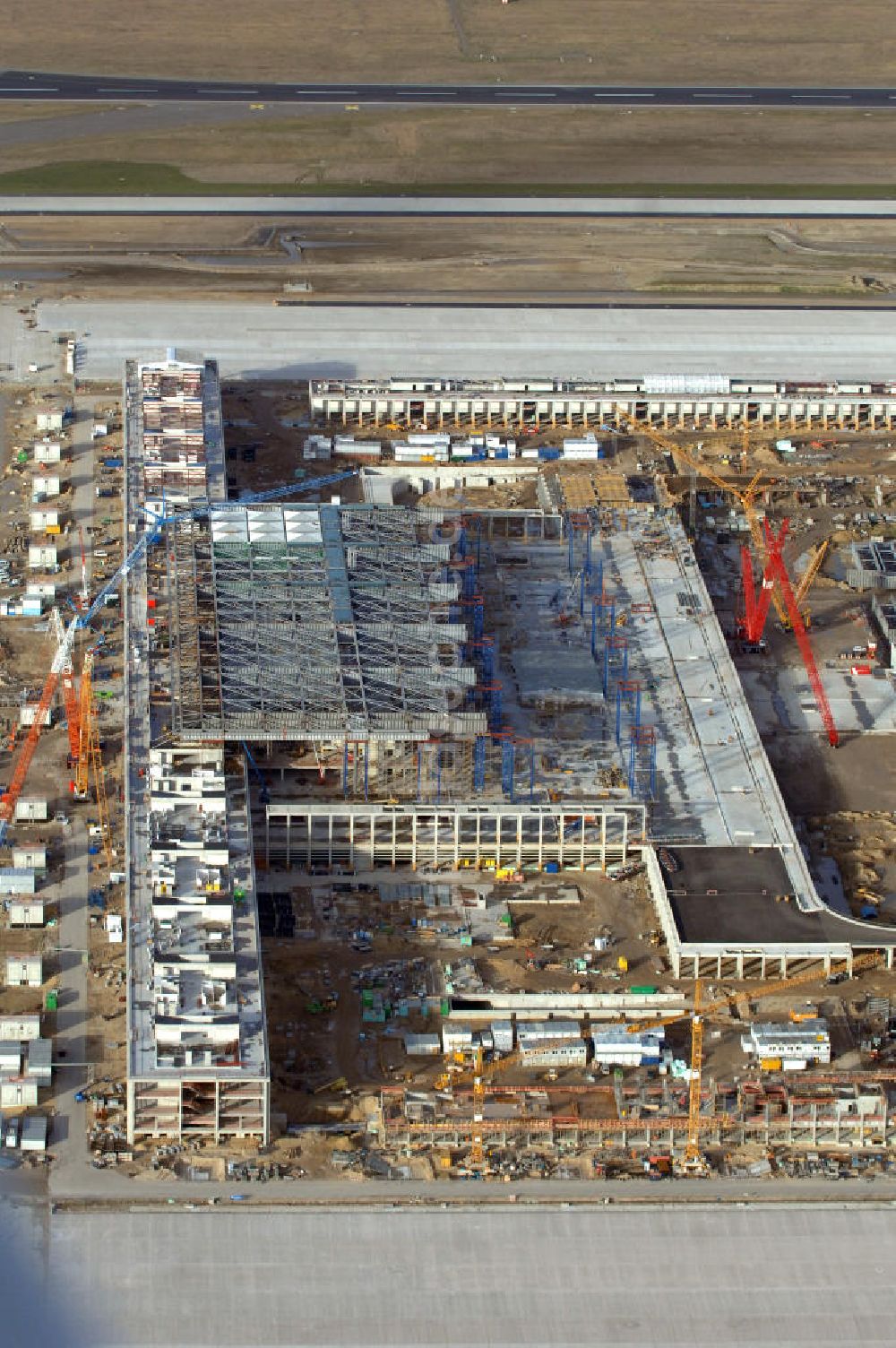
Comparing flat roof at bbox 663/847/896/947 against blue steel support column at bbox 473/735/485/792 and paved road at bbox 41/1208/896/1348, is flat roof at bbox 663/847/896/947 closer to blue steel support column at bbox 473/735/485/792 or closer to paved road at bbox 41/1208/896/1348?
blue steel support column at bbox 473/735/485/792

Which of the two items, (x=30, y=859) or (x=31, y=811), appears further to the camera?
(x=31, y=811)

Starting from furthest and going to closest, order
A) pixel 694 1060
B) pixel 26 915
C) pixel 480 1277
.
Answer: pixel 26 915
pixel 694 1060
pixel 480 1277

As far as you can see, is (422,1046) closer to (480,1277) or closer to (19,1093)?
(480,1277)

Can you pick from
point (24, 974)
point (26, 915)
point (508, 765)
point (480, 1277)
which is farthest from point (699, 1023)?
point (26, 915)

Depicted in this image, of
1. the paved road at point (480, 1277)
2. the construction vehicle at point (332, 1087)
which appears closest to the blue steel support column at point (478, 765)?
the construction vehicle at point (332, 1087)

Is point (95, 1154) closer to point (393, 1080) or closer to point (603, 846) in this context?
point (393, 1080)

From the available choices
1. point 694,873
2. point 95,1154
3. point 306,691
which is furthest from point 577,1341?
point 306,691

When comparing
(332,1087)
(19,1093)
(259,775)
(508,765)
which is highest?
(259,775)

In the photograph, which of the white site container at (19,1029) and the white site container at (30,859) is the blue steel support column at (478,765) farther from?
the white site container at (19,1029)

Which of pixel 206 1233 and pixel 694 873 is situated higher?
pixel 694 873

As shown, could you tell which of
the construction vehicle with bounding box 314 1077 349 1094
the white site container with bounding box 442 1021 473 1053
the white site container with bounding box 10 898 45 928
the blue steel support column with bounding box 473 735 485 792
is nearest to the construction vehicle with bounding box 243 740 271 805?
the blue steel support column with bounding box 473 735 485 792

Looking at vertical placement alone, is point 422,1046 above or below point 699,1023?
below
